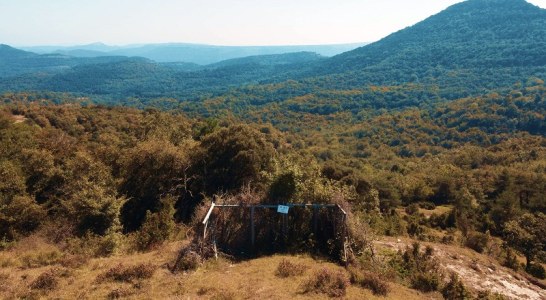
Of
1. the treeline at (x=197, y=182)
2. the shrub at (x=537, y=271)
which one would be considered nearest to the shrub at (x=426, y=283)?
the treeline at (x=197, y=182)

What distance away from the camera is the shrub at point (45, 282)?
10.1 metres

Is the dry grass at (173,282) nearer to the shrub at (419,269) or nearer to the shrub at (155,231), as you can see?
the shrub at (419,269)

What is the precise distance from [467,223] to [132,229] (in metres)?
31.9

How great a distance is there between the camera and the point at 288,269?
11164mm

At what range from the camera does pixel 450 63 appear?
649 ft

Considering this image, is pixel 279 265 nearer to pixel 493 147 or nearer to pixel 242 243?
pixel 242 243

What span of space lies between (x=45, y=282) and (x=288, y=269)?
721 centimetres

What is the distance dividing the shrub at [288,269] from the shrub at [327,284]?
610 mm

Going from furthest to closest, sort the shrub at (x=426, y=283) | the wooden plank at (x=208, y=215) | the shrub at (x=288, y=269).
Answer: the wooden plank at (x=208, y=215) → the shrub at (x=426, y=283) → the shrub at (x=288, y=269)

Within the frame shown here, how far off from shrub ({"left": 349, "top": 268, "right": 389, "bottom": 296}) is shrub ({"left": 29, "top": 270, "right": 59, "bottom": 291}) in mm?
8961

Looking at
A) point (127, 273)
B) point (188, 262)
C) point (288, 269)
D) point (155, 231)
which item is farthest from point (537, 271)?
point (127, 273)

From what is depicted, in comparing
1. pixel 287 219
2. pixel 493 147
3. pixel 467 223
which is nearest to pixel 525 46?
pixel 493 147

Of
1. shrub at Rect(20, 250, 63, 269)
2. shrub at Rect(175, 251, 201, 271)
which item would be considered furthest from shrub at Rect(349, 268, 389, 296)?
shrub at Rect(20, 250, 63, 269)

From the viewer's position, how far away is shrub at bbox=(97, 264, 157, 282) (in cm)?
1076
